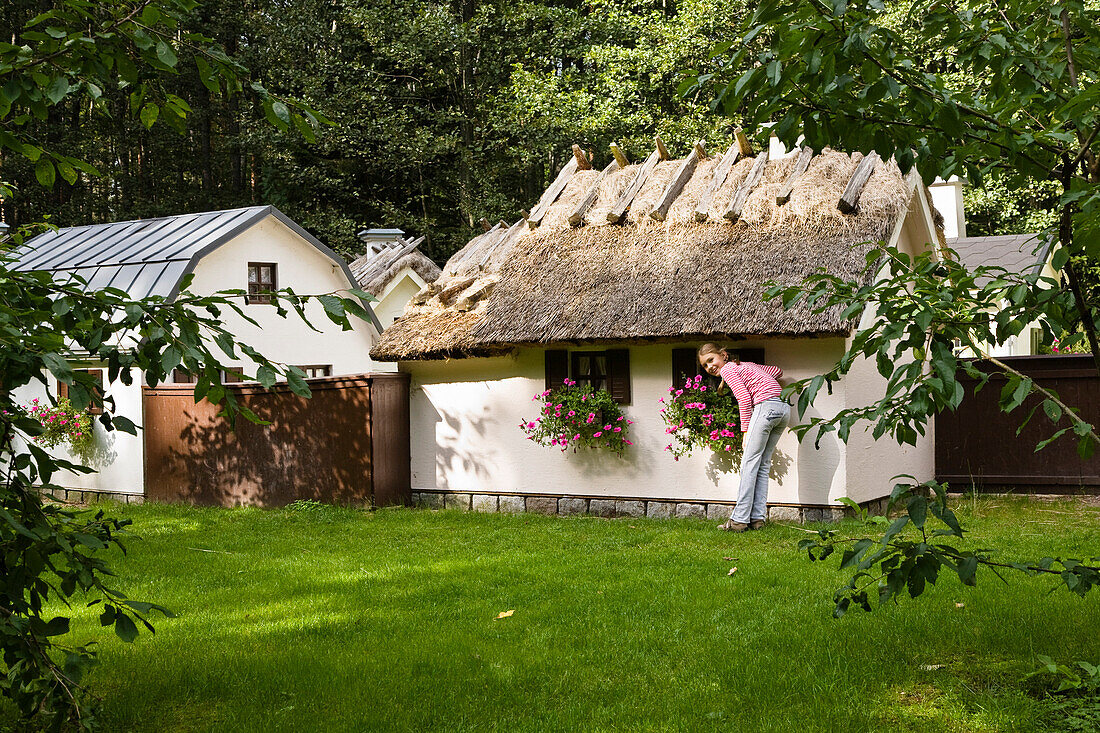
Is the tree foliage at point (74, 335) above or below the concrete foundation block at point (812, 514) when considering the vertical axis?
above

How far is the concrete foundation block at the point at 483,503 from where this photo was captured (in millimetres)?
11562

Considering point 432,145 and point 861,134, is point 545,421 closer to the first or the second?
point 861,134

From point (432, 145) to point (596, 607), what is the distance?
21606 mm

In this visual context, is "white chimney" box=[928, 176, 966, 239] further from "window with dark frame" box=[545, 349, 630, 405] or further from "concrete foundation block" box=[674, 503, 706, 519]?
"concrete foundation block" box=[674, 503, 706, 519]

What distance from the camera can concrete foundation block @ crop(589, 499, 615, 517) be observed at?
426 inches

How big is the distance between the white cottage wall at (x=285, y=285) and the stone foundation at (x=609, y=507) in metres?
4.63

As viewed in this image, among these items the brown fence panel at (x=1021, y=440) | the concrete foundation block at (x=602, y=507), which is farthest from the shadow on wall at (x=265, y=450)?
the brown fence panel at (x=1021, y=440)

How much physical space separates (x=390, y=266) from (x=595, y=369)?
37.0 feet

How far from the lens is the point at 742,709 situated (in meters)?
4.29

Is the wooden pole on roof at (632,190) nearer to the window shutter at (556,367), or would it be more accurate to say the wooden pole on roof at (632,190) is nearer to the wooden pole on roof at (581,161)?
the wooden pole on roof at (581,161)

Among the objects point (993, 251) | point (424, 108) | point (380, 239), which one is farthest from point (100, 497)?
point (424, 108)

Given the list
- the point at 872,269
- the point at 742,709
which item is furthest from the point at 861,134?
the point at 872,269

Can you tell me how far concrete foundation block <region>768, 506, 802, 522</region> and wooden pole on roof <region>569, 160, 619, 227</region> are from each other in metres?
4.23

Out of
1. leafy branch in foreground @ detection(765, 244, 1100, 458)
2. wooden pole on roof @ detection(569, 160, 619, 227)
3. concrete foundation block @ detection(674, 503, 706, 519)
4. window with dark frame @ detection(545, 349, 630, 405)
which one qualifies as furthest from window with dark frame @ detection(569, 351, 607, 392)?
leafy branch in foreground @ detection(765, 244, 1100, 458)
